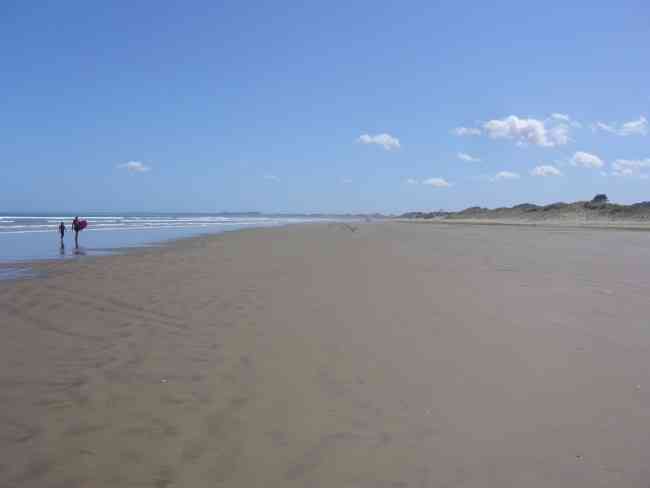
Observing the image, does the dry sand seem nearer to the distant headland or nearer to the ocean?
the ocean

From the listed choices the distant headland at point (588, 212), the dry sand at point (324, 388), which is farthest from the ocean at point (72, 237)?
the distant headland at point (588, 212)

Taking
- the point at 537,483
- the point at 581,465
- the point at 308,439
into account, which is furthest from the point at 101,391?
the point at 581,465

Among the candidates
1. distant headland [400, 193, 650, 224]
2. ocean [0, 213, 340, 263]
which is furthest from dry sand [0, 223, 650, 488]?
distant headland [400, 193, 650, 224]

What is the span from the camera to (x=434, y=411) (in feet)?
13.2

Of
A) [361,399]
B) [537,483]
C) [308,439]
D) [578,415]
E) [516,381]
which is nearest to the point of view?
[537,483]

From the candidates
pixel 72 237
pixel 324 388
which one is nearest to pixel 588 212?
pixel 72 237

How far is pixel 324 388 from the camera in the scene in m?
4.55

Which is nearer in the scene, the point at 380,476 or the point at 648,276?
the point at 380,476

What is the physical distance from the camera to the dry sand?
317 cm

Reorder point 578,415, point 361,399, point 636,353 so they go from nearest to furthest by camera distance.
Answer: point 578,415 < point 361,399 < point 636,353

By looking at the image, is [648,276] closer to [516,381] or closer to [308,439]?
[516,381]

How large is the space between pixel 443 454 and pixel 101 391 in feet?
11.0

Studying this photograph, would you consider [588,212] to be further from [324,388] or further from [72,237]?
[324,388]

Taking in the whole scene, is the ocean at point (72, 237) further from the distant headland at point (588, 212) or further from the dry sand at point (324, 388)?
the distant headland at point (588, 212)
